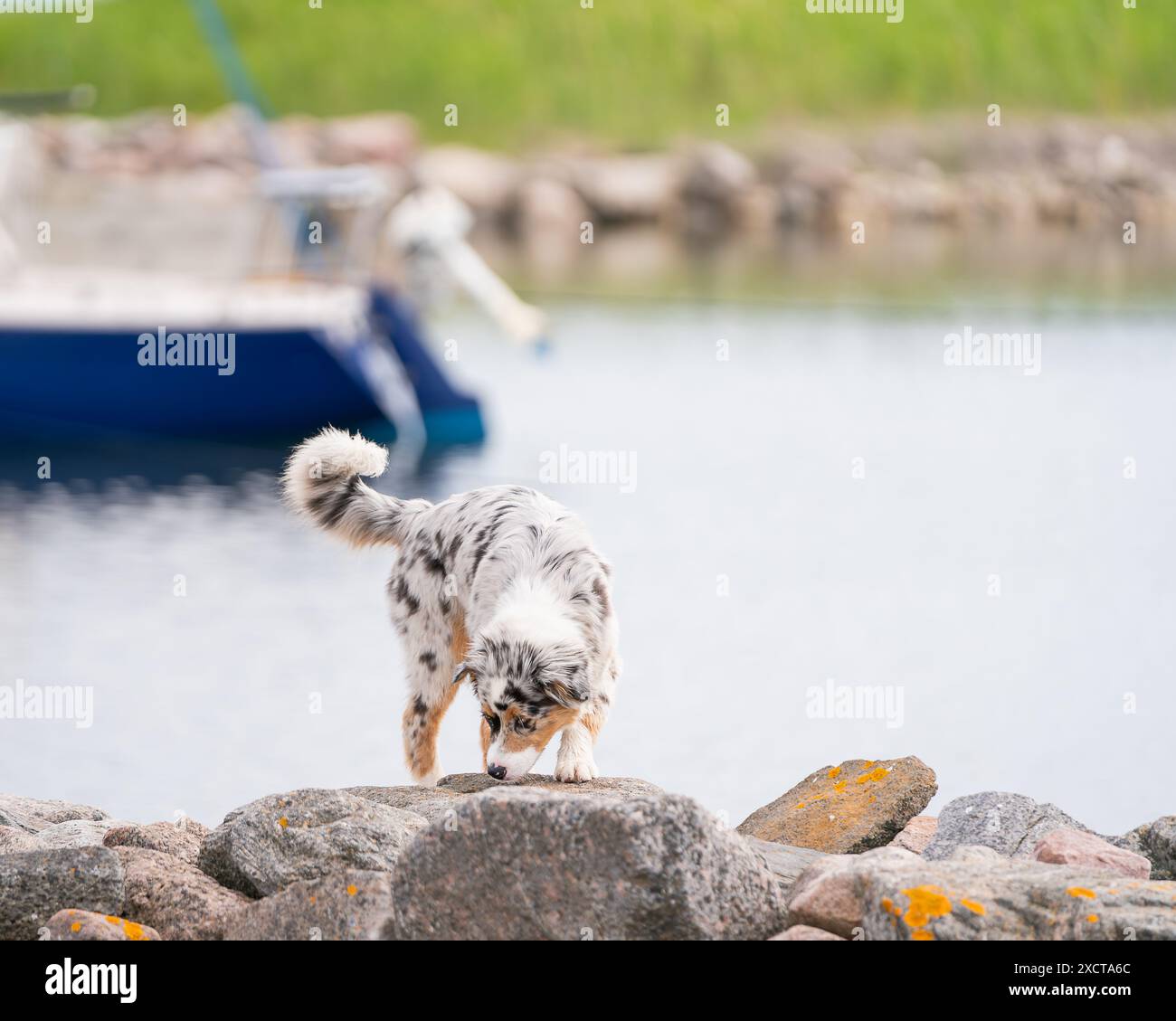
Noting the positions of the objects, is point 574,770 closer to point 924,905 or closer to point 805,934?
point 805,934

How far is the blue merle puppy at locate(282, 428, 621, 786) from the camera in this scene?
605 cm

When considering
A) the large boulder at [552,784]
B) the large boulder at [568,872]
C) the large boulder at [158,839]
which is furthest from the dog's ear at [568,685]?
the large boulder at [158,839]

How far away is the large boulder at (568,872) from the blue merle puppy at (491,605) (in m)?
0.92

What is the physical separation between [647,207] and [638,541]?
31.0 meters

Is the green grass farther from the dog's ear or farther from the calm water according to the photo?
the dog's ear

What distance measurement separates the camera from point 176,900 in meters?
5.70

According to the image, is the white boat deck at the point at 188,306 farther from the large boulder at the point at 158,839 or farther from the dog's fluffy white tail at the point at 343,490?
the large boulder at the point at 158,839

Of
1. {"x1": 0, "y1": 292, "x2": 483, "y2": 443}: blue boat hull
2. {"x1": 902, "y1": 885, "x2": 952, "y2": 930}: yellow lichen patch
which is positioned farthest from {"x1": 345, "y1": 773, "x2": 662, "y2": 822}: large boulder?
{"x1": 0, "y1": 292, "x2": 483, "y2": 443}: blue boat hull

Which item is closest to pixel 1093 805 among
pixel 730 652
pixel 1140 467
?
pixel 730 652

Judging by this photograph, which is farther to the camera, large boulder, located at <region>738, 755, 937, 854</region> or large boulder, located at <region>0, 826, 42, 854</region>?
large boulder, located at <region>738, 755, 937, 854</region>

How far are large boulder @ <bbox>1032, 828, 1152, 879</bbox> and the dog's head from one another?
1605 millimetres

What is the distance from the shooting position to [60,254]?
20.7 metres

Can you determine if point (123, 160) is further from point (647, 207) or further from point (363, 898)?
point (363, 898)

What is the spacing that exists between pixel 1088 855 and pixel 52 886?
Answer: 128 inches
